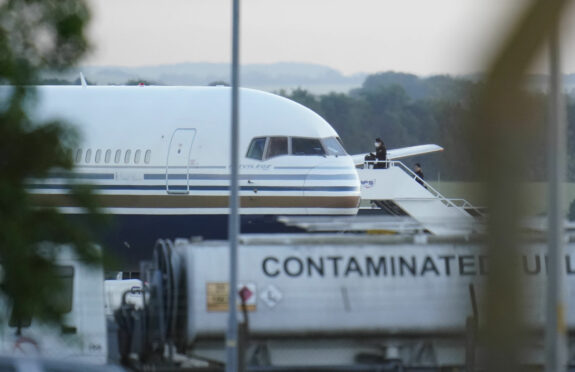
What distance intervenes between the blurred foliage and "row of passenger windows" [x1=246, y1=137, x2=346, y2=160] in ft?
61.3

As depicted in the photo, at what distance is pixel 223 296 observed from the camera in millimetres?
13734

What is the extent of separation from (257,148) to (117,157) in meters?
3.54

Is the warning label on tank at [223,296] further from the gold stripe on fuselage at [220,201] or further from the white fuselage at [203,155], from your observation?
the white fuselage at [203,155]

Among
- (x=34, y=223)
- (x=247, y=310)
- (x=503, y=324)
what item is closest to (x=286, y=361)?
(x=247, y=310)

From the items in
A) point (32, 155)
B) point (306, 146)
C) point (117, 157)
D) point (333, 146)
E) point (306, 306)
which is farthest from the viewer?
point (117, 157)

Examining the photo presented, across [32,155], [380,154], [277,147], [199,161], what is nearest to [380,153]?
[380,154]

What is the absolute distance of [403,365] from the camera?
14.0 meters

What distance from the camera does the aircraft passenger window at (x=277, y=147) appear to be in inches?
953

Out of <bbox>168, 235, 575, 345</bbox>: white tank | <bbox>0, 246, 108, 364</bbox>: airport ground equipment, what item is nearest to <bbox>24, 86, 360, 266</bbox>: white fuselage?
<bbox>168, 235, 575, 345</bbox>: white tank

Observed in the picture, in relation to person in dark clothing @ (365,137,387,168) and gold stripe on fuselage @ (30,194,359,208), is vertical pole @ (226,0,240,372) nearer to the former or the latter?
gold stripe on fuselage @ (30,194,359,208)

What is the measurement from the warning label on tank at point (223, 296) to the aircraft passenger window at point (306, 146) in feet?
35.7

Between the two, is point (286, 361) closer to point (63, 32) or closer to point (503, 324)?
point (63, 32)

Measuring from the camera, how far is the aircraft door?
24344 mm

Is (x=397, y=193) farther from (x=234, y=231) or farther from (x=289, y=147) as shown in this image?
(x=234, y=231)
